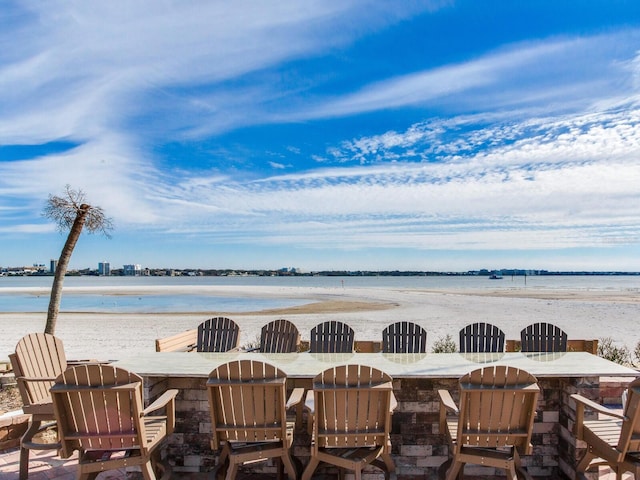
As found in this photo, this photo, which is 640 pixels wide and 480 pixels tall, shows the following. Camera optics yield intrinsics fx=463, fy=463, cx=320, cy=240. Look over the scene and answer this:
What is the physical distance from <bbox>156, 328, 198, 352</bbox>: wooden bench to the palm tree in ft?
6.67

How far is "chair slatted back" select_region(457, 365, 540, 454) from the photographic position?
2.74 metres

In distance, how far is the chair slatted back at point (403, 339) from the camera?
557 centimetres

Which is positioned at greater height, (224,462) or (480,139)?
(480,139)

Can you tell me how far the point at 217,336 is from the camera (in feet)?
19.7

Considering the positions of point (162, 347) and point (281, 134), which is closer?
point (162, 347)

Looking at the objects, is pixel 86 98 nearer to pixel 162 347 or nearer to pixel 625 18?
pixel 162 347

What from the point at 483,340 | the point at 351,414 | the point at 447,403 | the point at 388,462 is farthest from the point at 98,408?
the point at 483,340

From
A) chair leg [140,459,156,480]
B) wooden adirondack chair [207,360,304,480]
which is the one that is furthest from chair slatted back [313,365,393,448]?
chair leg [140,459,156,480]

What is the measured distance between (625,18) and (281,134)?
12.0 meters

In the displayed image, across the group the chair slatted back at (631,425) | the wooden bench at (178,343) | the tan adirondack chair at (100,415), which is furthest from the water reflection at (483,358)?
the wooden bench at (178,343)

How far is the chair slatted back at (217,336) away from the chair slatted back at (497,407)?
3.72 meters

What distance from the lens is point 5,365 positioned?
6.54m

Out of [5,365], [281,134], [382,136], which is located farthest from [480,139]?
[5,365]

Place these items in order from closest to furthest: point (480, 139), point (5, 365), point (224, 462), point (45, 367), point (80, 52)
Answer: point (224, 462)
point (45, 367)
point (5, 365)
point (80, 52)
point (480, 139)
